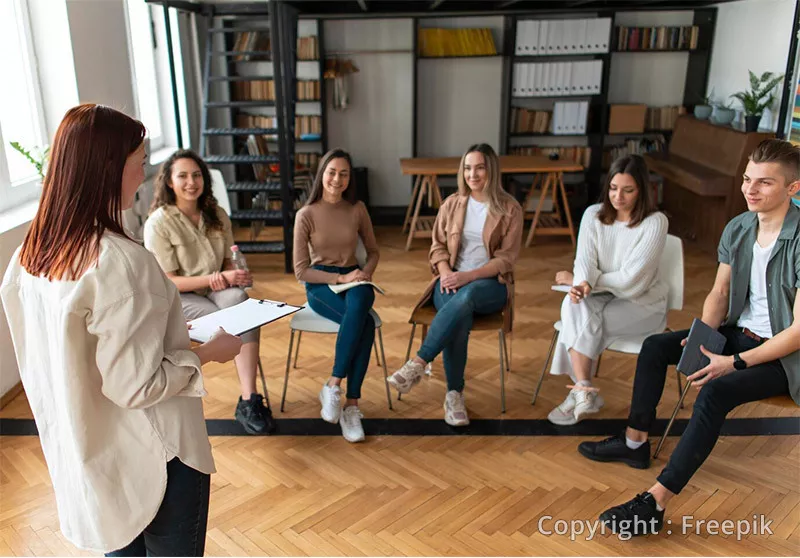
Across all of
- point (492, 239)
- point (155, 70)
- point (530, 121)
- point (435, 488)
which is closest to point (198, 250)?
point (492, 239)

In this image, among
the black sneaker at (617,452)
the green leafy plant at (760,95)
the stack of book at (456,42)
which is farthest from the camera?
the stack of book at (456,42)

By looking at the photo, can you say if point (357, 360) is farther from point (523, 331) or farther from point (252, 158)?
point (252, 158)

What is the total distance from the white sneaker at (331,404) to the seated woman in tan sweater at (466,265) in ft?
0.91

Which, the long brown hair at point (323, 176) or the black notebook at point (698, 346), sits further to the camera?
the long brown hair at point (323, 176)

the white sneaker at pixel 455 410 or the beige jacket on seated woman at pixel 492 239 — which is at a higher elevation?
the beige jacket on seated woman at pixel 492 239

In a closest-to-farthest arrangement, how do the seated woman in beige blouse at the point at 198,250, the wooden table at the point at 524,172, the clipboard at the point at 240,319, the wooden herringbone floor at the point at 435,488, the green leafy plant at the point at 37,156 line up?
the clipboard at the point at 240,319 < the wooden herringbone floor at the point at 435,488 < the seated woman in beige blouse at the point at 198,250 < the green leafy plant at the point at 37,156 < the wooden table at the point at 524,172

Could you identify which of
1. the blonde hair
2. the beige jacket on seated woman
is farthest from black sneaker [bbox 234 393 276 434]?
the blonde hair

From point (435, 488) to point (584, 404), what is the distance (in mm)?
842

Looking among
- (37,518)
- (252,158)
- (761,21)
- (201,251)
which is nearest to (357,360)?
(201,251)

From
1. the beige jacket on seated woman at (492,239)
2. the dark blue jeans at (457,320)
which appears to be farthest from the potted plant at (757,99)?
the dark blue jeans at (457,320)

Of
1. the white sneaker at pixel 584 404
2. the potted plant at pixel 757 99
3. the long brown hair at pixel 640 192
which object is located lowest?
the white sneaker at pixel 584 404

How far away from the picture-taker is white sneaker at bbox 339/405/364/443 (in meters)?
3.04

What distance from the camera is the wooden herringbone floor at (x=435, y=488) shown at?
238 centimetres

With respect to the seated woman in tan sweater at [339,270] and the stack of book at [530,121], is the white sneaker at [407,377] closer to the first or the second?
the seated woman in tan sweater at [339,270]
